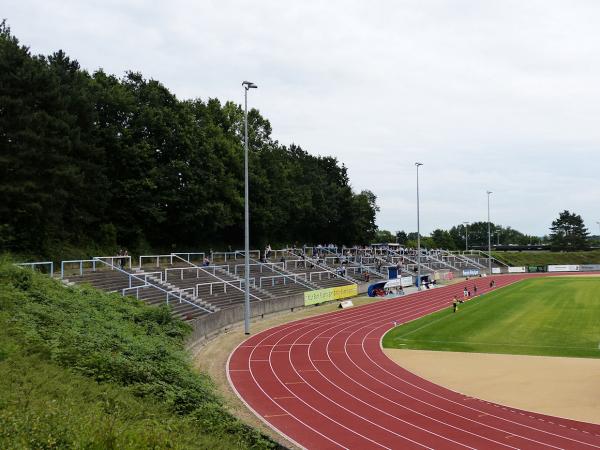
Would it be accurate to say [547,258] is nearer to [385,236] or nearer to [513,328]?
[385,236]

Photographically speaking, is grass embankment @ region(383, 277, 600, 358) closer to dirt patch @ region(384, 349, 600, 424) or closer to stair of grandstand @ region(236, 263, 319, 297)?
dirt patch @ region(384, 349, 600, 424)

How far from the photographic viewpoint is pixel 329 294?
167ft

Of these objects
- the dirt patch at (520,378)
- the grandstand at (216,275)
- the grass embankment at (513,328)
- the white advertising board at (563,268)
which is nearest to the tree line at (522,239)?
the white advertising board at (563,268)

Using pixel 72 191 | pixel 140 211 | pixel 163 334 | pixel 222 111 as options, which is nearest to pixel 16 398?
pixel 163 334

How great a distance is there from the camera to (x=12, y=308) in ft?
57.7

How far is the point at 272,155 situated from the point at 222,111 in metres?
9.82

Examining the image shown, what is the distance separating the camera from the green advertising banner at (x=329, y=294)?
1849 inches

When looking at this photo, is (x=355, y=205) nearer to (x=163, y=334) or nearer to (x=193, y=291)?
(x=193, y=291)

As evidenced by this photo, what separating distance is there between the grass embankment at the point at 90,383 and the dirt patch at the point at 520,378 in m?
11.0

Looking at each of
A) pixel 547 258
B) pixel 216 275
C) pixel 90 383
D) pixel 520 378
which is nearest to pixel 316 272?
pixel 216 275

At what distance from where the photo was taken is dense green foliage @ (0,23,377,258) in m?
31.3

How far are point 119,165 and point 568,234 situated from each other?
415 ft

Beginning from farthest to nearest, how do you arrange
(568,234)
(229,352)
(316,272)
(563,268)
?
(568,234) → (563,268) → (316,272) → (229,352)

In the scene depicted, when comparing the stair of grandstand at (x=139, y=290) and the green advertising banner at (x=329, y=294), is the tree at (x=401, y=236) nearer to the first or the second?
the green advertising banner at (x=329, y=294)
